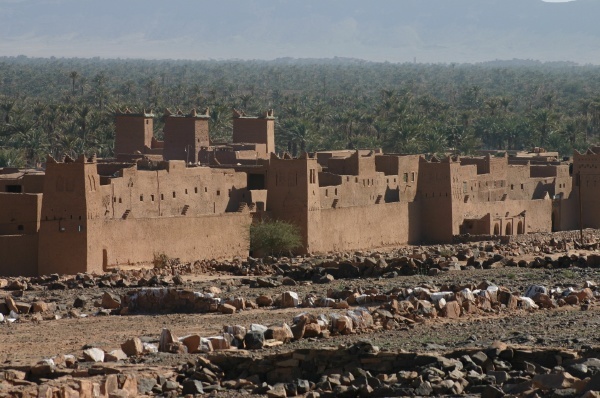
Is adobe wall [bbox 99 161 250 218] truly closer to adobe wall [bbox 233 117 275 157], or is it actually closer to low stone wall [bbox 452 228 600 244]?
low stone wall [bbox 452 228 600 244]

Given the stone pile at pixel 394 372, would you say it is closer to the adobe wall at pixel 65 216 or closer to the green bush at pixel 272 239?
the adobe wall at pixel 65 216

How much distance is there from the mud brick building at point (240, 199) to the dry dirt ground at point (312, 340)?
5.88 metres

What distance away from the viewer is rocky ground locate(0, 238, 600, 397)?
59.2 ft

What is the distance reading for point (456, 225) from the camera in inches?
1953

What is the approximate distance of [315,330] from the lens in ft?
73.5

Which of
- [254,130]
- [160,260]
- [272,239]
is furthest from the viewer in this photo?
[254,130]

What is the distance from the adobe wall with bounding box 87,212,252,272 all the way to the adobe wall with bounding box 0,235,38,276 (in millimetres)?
1366

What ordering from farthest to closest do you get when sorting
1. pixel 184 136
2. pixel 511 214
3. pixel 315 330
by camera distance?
pixel 184 136 → pixel 511 214 → pixel 315 330

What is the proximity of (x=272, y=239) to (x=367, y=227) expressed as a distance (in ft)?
18.2

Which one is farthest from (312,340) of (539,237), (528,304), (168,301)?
(539,237)

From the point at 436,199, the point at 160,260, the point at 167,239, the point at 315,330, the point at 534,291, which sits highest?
the point at 436,199

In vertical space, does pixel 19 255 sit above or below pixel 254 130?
below

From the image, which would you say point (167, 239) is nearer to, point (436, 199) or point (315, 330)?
point (436, 199)

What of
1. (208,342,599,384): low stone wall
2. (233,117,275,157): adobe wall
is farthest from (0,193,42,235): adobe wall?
(233,117,275,157): adobe wall
